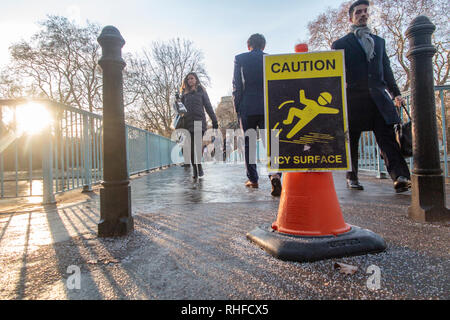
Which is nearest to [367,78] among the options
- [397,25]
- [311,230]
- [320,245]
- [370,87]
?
[370,87]

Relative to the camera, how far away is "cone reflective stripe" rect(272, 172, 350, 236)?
1659mm

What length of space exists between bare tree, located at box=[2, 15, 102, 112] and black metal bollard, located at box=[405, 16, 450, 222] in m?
27.3

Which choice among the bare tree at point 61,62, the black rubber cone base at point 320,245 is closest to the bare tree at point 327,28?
the bare tree at point 61,62

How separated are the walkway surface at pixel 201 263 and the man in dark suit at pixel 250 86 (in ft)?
5.84

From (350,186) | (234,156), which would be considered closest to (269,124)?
(350,186)

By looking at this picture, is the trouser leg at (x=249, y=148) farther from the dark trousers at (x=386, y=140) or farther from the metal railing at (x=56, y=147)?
the metal railing at (x=56, y=147)

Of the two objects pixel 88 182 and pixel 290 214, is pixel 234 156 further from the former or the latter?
pixel 290 214

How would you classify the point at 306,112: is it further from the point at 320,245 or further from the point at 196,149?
the point at 196,149

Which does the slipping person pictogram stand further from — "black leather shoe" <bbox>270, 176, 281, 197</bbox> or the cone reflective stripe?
"black leather shoe" <bbox>270, 176, 281, 197</bbox>

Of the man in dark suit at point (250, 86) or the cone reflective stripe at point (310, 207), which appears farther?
the man in dark suit at point (250, 86)

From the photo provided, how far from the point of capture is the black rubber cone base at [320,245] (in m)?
1.47

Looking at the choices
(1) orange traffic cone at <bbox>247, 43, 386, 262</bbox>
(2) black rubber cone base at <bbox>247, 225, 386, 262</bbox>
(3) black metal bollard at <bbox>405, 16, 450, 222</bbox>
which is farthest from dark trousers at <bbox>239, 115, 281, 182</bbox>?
(2) black rubber cone base at <bbox>247, 225, 386, 262</bbox>

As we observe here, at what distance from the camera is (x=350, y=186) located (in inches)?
155

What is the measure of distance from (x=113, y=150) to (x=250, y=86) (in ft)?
8.17
